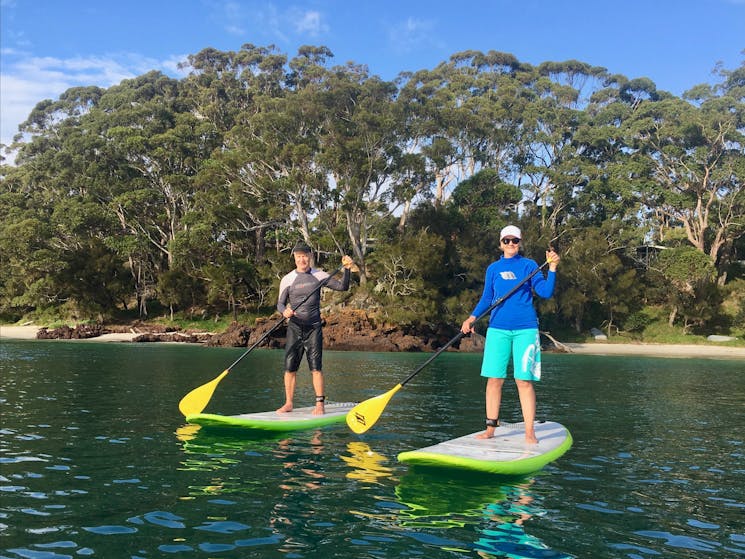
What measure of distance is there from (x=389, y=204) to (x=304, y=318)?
1532 inches

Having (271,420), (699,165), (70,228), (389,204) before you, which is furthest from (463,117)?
(271,420)

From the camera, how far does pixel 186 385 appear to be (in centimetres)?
1486

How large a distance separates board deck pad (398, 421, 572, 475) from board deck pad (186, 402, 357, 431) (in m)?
2.51

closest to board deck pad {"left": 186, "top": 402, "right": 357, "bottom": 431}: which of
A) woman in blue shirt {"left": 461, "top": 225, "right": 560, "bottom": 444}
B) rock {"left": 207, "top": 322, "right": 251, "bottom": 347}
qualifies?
woman in blue shirt {"left": 461, "top": 225, "right": 560, "bottom": 444}

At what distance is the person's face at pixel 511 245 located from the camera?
7438 millimetres

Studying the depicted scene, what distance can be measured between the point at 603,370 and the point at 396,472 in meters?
20.0

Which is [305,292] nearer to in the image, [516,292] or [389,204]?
[516,292]

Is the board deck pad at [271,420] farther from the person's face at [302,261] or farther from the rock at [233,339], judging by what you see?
the rock at [233,339]

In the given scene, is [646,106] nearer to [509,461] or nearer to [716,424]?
[716,424]

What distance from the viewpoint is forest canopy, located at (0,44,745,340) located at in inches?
1790

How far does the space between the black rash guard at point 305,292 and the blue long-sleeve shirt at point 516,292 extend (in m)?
2.80

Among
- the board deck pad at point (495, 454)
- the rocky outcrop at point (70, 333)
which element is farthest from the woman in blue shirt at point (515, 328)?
the rocky outcrop at point (70, 333)

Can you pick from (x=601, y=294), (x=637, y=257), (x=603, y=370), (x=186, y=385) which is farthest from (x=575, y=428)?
(x=637, y=257)

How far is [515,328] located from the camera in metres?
7.26
